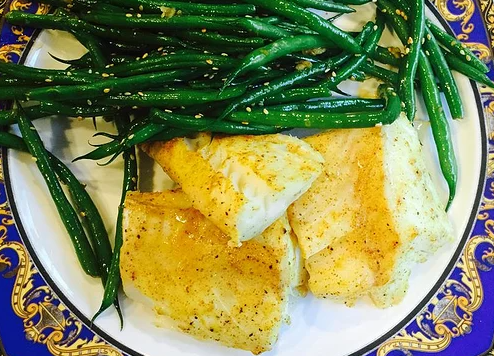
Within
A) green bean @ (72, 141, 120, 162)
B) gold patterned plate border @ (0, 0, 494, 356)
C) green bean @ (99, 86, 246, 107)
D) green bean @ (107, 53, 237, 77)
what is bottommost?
gold patterned plate border @ (0, 0, 494, 356)

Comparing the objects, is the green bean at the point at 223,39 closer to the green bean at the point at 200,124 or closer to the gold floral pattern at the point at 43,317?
the green bean at the point at 200,124

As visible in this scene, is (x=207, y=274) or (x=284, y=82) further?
(x=284, y=82)

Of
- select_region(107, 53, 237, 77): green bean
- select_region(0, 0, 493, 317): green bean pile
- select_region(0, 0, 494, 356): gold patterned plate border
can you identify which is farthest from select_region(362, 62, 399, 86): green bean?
select_region(107, 53, 237, 77): green bean

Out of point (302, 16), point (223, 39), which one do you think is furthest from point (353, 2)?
point (223, 39)

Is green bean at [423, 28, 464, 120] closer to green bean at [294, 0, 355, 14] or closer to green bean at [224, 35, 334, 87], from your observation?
green bean at [294, 0, 355, 14]

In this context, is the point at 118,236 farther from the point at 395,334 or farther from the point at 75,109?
the point at 395,334

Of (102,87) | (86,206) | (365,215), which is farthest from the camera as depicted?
(86,206)

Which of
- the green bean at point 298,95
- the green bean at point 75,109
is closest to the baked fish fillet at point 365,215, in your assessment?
the green bean at point 298,95
